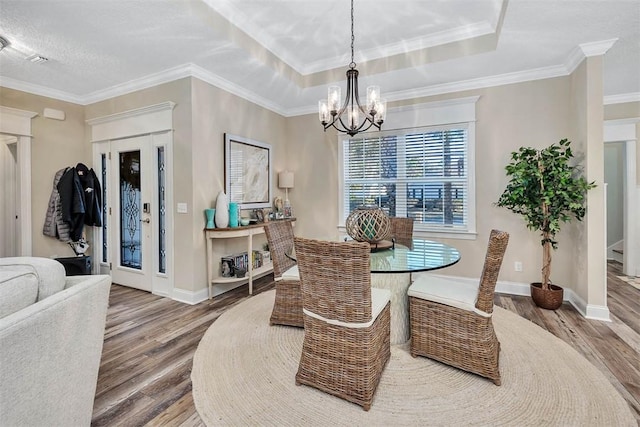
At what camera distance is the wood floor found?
5.58 ft

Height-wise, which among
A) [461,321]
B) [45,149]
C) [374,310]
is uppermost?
[45,149]

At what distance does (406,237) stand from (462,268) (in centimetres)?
126

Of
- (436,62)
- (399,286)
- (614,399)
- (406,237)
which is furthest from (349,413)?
(436,62)

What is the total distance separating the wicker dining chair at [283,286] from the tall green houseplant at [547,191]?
2443 mm

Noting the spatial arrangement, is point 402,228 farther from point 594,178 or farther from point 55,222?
point 55,222

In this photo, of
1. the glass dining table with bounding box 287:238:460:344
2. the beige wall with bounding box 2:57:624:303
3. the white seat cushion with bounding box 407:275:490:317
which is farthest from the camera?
the beige wall with bounding box 2:57:624:303

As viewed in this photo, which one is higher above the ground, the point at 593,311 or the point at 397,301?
the point at 397,301

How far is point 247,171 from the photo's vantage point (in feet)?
13.6

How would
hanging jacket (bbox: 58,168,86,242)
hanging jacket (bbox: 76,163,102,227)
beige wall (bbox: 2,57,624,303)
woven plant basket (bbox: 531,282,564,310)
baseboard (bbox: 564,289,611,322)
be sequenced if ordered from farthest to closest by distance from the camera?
hanging jacket (bbox: 76,163,102,227)
hanging jacket (bbox: 58,168,86,242)
beige wall (bbox: 2,57,624,303)
woven plant basket (bbox: 531,282,564,310)
baseboard (bbox: 564,289,611,322)

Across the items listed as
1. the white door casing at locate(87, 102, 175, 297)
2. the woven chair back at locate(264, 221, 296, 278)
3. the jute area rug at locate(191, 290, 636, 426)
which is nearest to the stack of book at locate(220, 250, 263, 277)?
the white door casing at locate(87, 102, 175, 297)

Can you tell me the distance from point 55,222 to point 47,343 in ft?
12.2

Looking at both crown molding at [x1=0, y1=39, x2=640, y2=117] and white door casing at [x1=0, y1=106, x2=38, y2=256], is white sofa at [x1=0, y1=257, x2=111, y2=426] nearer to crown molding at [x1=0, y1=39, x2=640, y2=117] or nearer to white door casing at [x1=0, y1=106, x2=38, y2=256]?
crown molding at [x1=0, y1=39, x2=640, y2=117]

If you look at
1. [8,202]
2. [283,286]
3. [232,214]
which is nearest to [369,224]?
[283,286]

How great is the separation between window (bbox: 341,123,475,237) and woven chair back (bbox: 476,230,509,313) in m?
2.13
